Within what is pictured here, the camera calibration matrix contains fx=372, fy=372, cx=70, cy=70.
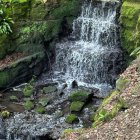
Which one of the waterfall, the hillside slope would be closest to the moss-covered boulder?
the waterfall

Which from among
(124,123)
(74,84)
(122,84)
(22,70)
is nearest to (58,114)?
(74,84)

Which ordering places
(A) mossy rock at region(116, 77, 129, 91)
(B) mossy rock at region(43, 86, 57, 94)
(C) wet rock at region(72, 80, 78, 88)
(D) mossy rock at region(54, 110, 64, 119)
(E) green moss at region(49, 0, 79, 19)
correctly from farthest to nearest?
(E) green moss at region(49, 0, 79, 19) < (C) wet rock at region(72, 80, 78, 88) < (B) mossy rock at region(43, 86, 57, 94) < (D) mossy rock at region(54, 110, 64, 119) < (A) mossy rock at region(116, 77, 129, 91)

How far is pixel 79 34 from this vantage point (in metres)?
20.7

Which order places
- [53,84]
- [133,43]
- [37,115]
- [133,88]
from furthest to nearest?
[53,84] → [133,43] → [37,115] → [133,88]

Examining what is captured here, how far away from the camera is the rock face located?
1730cm

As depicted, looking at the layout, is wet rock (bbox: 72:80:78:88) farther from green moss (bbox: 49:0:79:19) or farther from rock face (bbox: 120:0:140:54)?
green moss (bbox: 49:0:79:19)

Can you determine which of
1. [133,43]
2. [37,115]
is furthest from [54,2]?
[37,115]

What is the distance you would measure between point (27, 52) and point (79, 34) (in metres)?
3.08

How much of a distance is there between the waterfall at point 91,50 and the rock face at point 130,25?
3.23 ft

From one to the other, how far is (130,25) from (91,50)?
9.18 ft

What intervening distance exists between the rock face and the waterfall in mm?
983

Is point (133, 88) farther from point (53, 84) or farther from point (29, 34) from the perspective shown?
point (29, 34)

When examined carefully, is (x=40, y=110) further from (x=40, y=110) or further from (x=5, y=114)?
(x=5, y=114)

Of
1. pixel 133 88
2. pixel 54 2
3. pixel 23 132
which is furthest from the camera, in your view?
pixel 54 2
